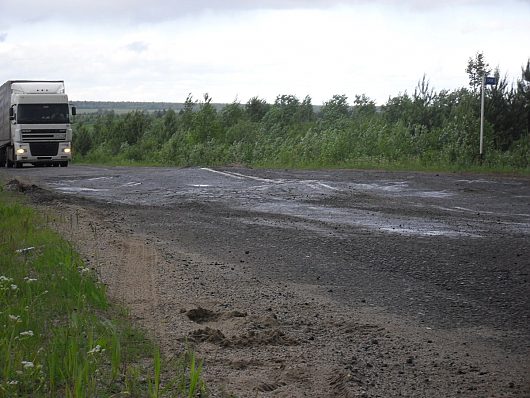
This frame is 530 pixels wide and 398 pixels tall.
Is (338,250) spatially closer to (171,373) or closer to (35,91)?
(171,373)

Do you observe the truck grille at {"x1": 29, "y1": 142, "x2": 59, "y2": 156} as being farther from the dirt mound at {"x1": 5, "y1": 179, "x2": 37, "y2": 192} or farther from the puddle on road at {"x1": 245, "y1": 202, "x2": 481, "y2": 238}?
the puddle on road at {"x1": 245, "y1": 202, "x2": 481, "y2": 238}

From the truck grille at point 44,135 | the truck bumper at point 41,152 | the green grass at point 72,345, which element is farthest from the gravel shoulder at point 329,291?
the truck bumper at point 41,152

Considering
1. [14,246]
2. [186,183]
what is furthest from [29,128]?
[14,246]

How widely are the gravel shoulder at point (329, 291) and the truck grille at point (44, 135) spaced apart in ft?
75.9

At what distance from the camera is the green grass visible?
4.89 m

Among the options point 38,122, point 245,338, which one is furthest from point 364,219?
A: point 38,122

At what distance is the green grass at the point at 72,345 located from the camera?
16.0ft

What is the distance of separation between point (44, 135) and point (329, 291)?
104 ft

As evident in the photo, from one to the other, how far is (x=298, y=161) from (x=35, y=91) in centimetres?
1254

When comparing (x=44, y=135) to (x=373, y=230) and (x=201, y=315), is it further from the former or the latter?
(x=201, y=315)

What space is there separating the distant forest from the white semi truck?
19.8ft

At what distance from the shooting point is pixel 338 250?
35.0 ft

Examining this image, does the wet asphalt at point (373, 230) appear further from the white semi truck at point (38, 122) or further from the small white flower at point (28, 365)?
the white semi truck at point (38, 122)

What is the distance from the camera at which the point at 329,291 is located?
27.1 feet
